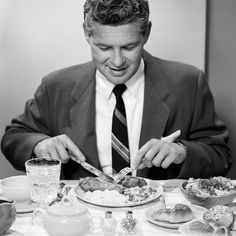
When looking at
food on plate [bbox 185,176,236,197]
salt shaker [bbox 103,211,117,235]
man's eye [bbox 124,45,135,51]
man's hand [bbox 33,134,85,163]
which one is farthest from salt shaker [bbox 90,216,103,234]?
man's eye [bbox 124,45,135,51]

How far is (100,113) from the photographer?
2.36 meters

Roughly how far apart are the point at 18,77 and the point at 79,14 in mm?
492

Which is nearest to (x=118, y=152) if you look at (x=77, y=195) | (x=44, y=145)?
(x=44, y=145)

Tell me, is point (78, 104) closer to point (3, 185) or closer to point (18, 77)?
point (18, 77)

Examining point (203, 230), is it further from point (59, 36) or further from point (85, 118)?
point (59, 36)

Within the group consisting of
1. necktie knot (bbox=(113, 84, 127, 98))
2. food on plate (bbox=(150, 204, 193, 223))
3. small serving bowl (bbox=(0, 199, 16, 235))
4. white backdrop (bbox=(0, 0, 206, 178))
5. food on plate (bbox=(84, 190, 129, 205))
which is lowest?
food on plate (bbox=(84, 190, 129, 205))

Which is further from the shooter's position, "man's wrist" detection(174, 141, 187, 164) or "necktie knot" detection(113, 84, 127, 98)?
"necktie knot" detection(113, 84, 127, 98)

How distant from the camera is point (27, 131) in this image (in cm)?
241

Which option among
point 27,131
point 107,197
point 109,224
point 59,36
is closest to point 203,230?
point 109,224

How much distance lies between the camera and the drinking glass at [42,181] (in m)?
1.62

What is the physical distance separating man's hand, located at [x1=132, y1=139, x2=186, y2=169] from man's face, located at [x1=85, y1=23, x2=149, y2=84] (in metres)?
0.41

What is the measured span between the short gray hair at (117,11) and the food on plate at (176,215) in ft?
2.95

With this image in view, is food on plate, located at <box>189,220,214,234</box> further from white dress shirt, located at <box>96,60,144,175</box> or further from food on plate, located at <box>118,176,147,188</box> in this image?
white dress shirt, located at <box>96,60,144,175</box>

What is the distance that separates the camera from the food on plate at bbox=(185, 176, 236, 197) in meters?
1.69
